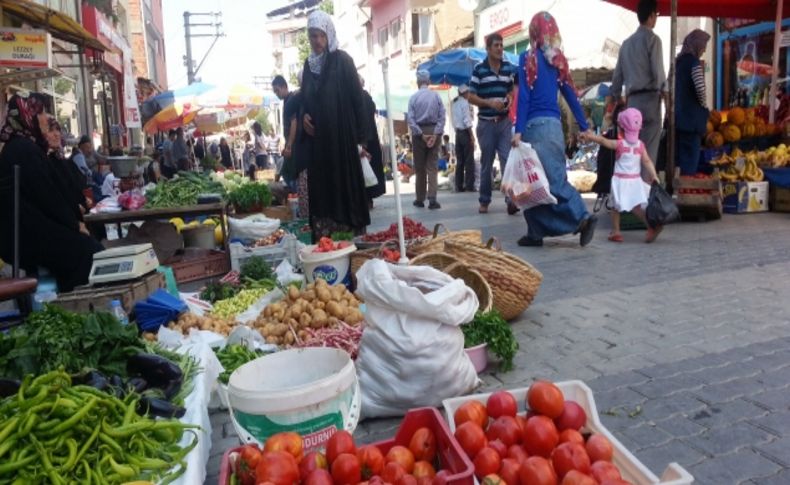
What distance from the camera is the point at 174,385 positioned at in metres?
3.09

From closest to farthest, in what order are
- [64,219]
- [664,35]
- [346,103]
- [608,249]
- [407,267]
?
[407,267] < [64,219] < [346,103] < [608,249] < [664,35]

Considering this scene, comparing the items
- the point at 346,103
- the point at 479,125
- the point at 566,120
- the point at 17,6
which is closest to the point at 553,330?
the point at 346,103

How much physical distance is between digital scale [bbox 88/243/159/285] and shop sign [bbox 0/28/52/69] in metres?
5.87

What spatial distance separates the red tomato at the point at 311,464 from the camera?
2.25m

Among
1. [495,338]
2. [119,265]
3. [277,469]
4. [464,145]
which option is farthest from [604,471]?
[464,145]

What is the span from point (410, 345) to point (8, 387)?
1.88m

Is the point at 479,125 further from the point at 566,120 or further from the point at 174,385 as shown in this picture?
the point at 174,385

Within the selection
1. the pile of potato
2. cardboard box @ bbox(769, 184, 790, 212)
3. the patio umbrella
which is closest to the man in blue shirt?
cardboard box @ bbox(769, 184, 790, 212)

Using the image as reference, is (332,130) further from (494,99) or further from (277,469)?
(277,469)

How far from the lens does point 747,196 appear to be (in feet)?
31.3

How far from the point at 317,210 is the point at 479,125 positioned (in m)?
4.45

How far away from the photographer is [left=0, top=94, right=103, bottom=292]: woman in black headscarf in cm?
562

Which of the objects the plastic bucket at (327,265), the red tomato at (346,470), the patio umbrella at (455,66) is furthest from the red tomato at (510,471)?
the patio umbrella at (455,66)

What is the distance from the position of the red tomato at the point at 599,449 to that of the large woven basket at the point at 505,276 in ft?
8.33
